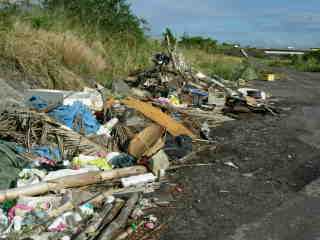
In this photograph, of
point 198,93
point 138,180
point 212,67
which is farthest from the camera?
point 212,67

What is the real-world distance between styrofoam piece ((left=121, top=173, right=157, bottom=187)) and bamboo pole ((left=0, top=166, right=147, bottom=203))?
0.14 meters

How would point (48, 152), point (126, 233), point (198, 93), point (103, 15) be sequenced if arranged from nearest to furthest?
point (126, 233) → point (48, 152) → point (198, 93) → point (103, 15)

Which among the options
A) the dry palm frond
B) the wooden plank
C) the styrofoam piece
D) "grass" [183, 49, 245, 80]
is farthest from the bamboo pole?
"grass" [183, 49, 245, 80]

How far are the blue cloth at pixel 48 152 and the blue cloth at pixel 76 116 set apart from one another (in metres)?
0.95

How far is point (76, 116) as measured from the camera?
7.32 meters

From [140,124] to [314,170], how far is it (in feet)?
11.2

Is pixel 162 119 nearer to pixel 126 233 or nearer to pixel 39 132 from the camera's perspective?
pixel 39 132

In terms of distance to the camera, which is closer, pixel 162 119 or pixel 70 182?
pixel 70 182

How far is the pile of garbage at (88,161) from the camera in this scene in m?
4.24

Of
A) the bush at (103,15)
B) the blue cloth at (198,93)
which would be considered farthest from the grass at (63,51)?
the blue cloth at (198,93)

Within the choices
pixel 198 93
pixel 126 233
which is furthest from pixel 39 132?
pixel 198 93

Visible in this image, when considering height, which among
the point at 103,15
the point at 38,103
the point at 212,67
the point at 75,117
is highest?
the point at 103,15

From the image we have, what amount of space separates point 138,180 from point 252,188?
5.40 feet

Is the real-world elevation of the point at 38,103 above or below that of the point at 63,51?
below
